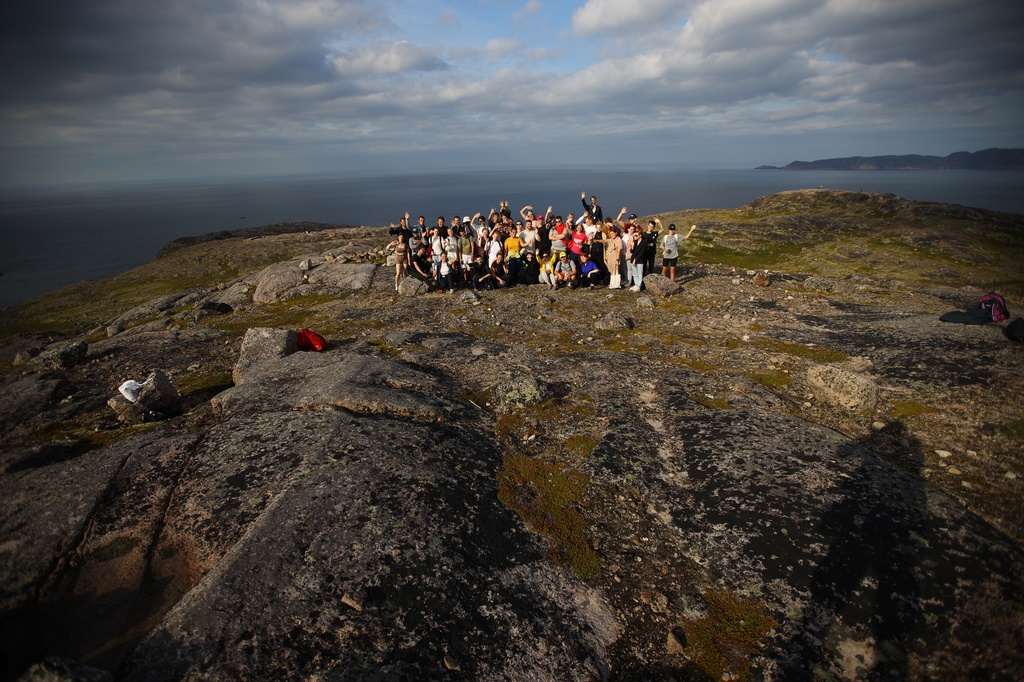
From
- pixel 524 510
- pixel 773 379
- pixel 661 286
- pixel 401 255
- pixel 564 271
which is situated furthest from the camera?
pixel 401 255

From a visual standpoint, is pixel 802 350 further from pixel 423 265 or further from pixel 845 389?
pixel 423 265

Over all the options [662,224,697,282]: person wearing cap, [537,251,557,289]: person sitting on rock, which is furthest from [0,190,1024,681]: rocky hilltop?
[537,251,557,289]: person sitting on rock

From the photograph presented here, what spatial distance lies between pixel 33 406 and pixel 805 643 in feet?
62.8

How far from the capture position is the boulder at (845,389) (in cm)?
1220

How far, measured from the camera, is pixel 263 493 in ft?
26.8

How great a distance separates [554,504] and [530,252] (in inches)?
759

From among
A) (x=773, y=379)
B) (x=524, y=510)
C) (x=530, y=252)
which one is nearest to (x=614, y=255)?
(x=530, y=252)

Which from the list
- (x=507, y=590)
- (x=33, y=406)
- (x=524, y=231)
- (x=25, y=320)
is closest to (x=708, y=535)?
(x=507, y=590)

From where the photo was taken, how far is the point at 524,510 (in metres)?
8.58

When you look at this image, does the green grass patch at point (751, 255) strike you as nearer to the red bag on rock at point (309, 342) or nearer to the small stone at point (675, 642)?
the red bag on rock at point (309, 342)

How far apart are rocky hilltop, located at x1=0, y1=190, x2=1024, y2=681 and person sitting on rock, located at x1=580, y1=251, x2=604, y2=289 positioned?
324 inches

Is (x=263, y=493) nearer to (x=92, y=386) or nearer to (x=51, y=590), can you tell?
(x=51, y=590)

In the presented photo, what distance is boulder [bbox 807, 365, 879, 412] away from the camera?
12195 millimetres

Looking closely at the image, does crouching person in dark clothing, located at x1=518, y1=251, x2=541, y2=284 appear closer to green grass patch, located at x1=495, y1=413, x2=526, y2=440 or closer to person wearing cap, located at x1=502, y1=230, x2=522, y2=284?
person wearing cap, located at x1=502, y1=230, x2=522, y2=284
